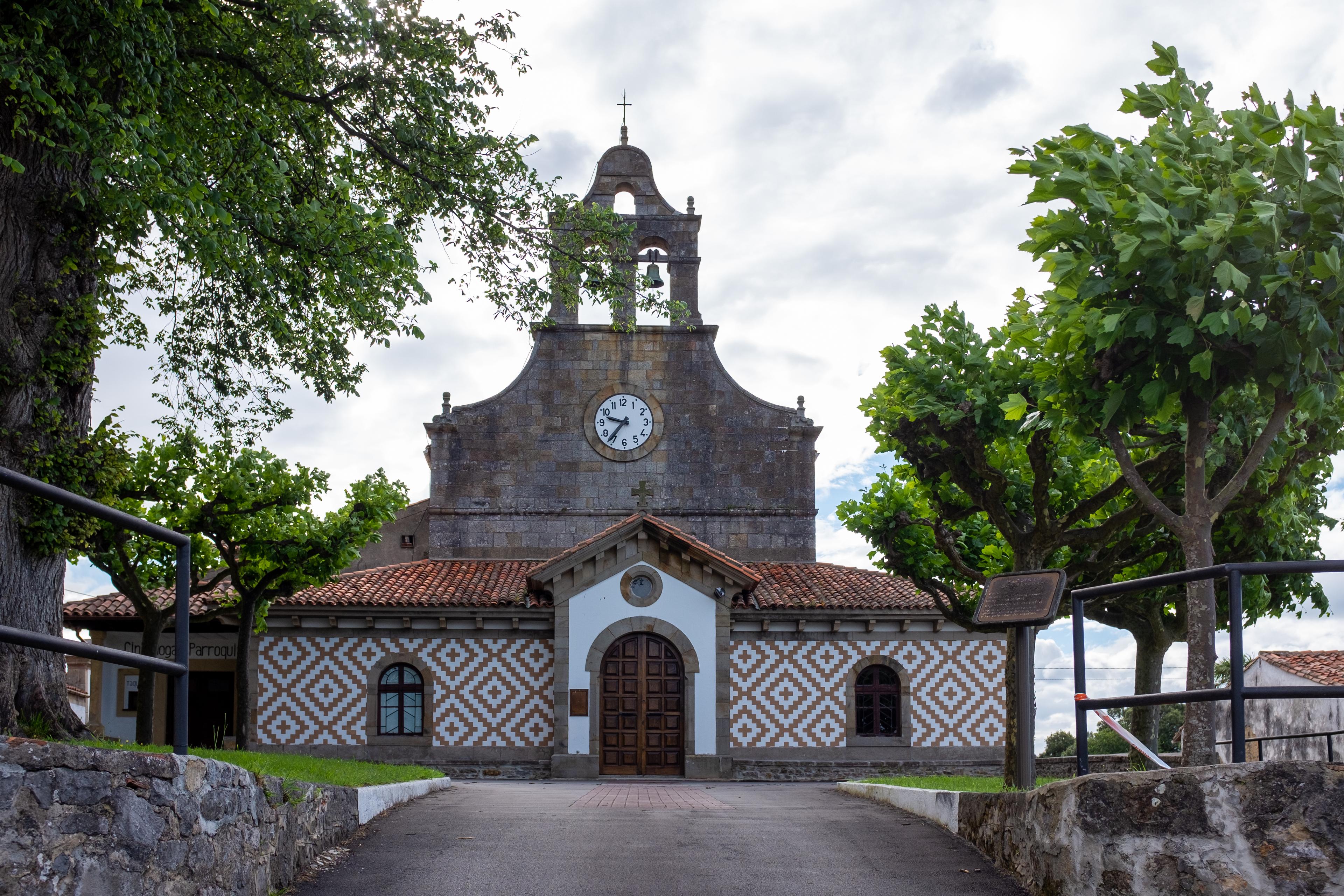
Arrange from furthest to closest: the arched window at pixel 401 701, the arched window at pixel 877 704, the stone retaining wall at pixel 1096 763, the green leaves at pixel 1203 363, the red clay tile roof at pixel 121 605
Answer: the arched window at pixel 877 704 < the arched window at pixel 401 701 < the red clay tile roof at pixel 121 605 < the stone retaining wall at pixel 1096 763 < the green leaves at pixel 1203 363

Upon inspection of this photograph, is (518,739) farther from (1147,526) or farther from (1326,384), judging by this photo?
(1326,384)

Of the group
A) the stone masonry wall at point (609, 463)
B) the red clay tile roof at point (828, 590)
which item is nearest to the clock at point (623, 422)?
the stone masonry wall at point (609, 463)

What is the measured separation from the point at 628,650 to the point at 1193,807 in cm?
1841

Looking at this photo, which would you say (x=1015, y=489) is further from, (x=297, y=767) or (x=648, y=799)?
(x=297, y=767)

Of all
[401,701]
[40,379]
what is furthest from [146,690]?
[401,701]

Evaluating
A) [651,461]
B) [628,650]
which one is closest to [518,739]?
[628,650]

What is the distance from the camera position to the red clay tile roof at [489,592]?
2391 cm

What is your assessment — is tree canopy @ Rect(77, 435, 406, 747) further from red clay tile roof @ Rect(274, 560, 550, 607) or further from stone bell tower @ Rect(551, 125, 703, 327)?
stone bell tower @ Rect(551, 125, 703, 327)

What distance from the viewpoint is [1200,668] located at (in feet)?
28.8

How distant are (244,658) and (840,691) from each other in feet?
36.8

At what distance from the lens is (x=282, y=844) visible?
24.6ft

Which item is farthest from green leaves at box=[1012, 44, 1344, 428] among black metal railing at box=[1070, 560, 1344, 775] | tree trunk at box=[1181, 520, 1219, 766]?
black metal railing at box=[1070, 560, 1344, 775]

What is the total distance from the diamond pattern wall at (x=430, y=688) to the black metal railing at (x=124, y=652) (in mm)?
18000

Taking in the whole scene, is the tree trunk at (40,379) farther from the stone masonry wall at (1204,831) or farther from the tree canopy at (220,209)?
the stone masonry wall at (1204,831)
